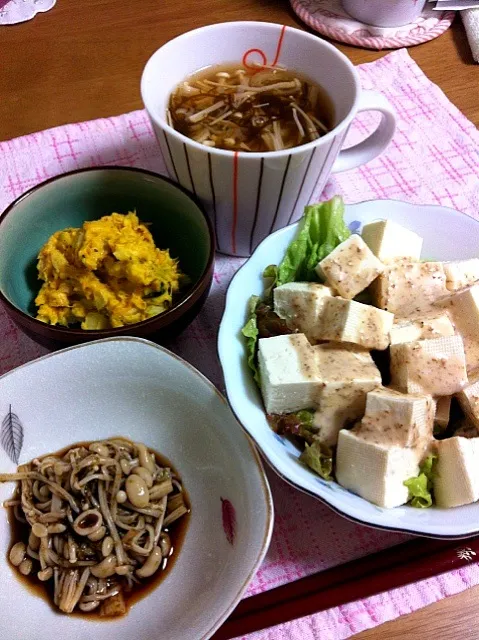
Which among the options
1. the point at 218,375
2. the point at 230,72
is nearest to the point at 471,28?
the point at 230,72

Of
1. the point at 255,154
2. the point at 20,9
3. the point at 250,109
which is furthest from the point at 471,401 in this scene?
the point at 20,9

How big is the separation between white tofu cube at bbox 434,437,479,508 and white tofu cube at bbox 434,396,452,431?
8 cm

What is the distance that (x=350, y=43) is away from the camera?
1.89m

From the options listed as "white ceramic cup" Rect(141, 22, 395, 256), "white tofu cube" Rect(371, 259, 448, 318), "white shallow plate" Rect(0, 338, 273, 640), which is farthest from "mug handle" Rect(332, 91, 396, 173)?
"white shallow plate" Rect(0, 338, 273, 640)

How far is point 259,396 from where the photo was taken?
3.31ft

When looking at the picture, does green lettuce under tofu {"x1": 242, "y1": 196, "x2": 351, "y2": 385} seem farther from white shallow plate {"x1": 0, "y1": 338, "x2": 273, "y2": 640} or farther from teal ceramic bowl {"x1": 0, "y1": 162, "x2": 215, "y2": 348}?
white shallow plate {"x1": 0, "y1": 338, "x2": 273, "y2": 640}

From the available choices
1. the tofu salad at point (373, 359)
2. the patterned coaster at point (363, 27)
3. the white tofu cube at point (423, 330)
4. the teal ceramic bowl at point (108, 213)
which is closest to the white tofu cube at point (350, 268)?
the tofu salad at point (373, 359)

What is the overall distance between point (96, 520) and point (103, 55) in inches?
60.1

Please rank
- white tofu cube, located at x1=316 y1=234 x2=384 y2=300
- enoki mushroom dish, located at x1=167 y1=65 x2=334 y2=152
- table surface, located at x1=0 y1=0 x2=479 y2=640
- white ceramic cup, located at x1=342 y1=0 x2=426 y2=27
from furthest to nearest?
white ceramic cup, located at x1=342 y1=0 x2=426 y2=27 → table surface, located at x1=0 y1=0 x2=479 y2=640 → enoki mushroom dish, located at x1=167 y1=65 x2=334 y2=152 → white tofu cube, located at x1=316 y1=234 x2=384 y2=300

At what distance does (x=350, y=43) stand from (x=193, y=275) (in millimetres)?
1188

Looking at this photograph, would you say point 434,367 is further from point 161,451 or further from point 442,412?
point 161,451

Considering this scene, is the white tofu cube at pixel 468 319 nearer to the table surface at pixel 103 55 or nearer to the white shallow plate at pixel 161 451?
the white shallow plate at pixel 161 451

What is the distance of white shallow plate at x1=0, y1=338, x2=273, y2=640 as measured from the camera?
90 cm

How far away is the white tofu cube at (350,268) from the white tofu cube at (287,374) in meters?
0.16
